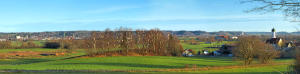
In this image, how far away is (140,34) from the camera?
221 ft

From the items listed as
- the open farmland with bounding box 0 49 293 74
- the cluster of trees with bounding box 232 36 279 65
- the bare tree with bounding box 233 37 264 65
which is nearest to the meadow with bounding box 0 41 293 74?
the open farmland with bounding box 0 49 293 74

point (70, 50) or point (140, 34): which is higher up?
point (140, 34)

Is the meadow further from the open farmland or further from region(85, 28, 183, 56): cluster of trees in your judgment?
region(85, 28, 183, 56): cluster of trees

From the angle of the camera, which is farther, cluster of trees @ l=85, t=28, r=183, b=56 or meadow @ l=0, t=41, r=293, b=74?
cluster of trees @ l=85, t=28, r=183, b=56

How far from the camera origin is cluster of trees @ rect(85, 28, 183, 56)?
2429 inches

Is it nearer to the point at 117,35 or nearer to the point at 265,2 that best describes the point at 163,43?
the point at 117,35

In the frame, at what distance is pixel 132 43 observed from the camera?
65312 millimetres

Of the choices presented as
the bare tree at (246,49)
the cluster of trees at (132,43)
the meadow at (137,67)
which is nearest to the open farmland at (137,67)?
the meadow at (137,67)

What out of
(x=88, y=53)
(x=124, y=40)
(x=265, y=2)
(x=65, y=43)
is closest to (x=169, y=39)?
(x=124, y=40)

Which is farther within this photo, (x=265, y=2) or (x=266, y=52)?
(x=266, y=52)

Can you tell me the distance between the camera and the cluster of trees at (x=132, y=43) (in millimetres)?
61694

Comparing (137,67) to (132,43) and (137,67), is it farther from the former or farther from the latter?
(132,43)

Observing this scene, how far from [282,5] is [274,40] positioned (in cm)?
10068

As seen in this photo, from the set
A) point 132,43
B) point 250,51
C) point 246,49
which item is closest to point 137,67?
point 246,49
